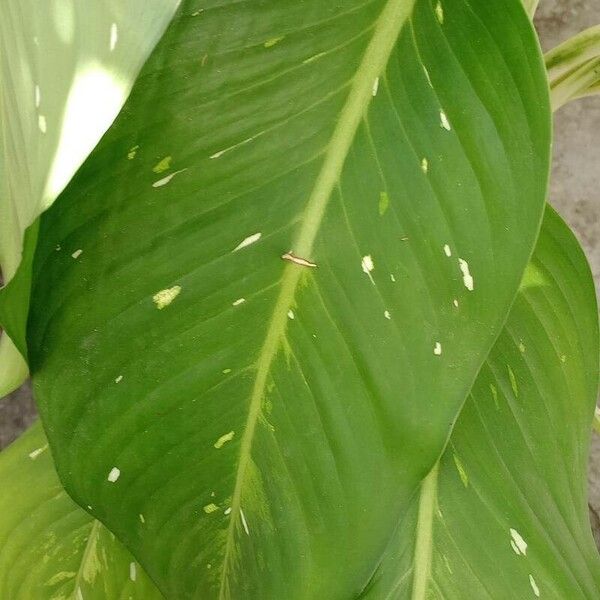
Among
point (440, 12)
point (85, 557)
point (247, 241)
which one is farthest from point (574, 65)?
point (85, 557)

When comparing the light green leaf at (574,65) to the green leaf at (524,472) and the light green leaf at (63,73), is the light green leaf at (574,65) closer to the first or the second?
the green leaf at (524,472)

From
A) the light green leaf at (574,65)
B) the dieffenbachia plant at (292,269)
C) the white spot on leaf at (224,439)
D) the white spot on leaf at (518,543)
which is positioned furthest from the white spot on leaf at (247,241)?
the light green leaf at (574,65)

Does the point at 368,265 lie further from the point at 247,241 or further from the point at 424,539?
the point at 424,539

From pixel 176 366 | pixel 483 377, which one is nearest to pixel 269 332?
pixel 176 366

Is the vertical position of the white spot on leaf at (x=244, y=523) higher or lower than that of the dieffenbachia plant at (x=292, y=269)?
lower

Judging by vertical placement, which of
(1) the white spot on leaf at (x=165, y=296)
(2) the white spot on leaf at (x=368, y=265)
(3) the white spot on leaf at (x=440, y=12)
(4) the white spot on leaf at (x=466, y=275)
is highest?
(3) the white spot on leaf at (x=440, y=12)

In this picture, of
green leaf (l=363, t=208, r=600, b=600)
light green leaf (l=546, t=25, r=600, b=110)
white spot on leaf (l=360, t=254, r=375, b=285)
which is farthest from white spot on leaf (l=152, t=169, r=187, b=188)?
light green leaf (l=546, t=25, r=600, b=110)

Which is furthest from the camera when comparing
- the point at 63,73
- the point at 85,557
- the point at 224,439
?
the point at 85,557
